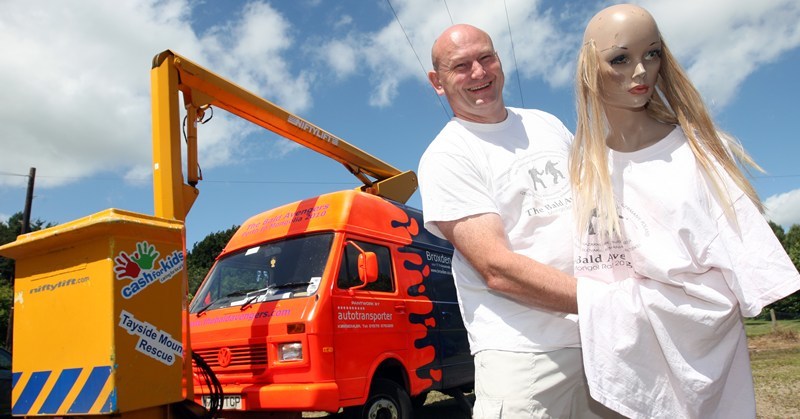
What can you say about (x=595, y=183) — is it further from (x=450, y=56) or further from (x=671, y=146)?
(x=450, y=56)

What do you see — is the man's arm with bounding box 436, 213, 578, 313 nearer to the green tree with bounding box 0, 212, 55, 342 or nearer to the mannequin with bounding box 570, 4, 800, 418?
the mannequin with bounding box 570, 4, 800, 418

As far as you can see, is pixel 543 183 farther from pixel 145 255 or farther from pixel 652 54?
pixel 145 255

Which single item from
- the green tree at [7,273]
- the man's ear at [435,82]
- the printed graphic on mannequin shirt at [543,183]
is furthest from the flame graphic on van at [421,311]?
the green tree at [7,273]

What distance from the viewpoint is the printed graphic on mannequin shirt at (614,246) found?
Answer: 1450mm

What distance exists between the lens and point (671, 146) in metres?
1.55

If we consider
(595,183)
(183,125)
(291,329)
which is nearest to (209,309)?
(291,329)

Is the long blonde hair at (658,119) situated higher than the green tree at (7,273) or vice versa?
the green tree at (7,273)

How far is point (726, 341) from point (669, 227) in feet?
0.98

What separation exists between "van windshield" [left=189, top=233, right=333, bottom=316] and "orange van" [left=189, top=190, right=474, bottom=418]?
1cm

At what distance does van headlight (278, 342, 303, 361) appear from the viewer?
4791mm

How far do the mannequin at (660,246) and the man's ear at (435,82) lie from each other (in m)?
0.64

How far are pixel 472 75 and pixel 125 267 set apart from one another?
2.39 metres

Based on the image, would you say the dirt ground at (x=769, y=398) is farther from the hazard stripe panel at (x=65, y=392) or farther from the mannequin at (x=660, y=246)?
the mannequin at (x=660, y=246)

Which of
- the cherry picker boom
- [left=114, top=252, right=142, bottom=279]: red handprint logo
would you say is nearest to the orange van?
the cherry picker boom
